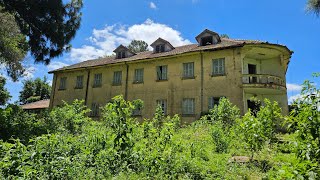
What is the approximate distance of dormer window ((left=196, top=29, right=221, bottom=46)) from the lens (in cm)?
2181

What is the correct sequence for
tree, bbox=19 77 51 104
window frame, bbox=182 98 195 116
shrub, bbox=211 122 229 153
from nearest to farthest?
shrub, bbox=211 122 229 153, window frame, bbox=182 98 195 116, tree, bbox=19 77 51 104

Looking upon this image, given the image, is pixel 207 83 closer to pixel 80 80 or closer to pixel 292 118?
pixel 80 80

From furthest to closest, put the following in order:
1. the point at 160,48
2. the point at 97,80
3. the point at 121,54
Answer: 1. the point at 121,54
2. the point at 97,80
3. the point at 160,48

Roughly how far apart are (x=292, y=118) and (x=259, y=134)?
4903 mm

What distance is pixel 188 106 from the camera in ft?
67.6

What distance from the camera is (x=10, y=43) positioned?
15.7 metres

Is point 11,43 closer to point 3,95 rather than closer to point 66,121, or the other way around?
point 66,121

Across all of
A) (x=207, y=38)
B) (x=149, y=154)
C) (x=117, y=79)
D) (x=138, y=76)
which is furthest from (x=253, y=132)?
(x=117, y=79)

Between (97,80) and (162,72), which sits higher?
(162,72)

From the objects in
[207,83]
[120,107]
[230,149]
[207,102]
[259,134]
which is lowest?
[230,149]

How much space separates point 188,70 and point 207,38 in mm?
3475

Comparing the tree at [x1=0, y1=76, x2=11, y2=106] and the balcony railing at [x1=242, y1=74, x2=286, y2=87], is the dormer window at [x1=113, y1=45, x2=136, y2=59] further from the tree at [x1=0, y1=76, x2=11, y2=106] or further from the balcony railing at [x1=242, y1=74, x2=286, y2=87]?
the tree at [x1=0, y1=76, x2=11, y2=106]

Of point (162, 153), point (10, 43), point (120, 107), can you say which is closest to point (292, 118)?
point (162, 153)

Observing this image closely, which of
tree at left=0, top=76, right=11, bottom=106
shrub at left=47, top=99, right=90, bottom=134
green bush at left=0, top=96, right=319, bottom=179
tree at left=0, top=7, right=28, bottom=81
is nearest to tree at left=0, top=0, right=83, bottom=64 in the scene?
tree at left=0, top=7, right=28, bottom=81
